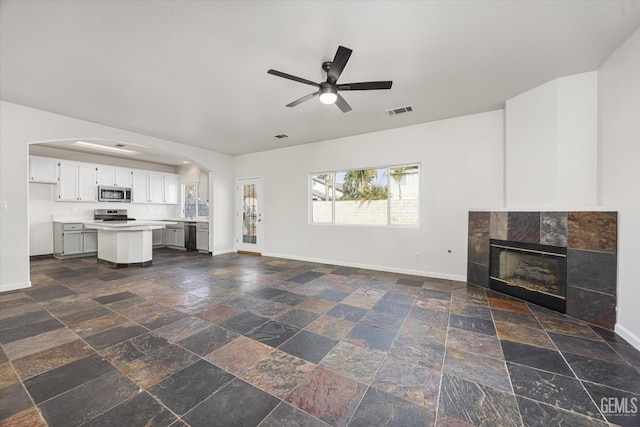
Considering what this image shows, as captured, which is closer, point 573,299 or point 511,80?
point 573,299

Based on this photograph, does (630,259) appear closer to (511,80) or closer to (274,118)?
(511,80)

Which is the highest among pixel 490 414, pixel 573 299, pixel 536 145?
pixel 536 145

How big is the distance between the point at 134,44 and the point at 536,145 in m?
4.87

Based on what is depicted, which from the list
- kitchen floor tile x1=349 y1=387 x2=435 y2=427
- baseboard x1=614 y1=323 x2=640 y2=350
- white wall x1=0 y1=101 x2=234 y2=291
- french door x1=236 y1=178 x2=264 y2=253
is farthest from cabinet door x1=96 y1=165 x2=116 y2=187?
baseboard x1=614 y1=323 x2=640 y2=350

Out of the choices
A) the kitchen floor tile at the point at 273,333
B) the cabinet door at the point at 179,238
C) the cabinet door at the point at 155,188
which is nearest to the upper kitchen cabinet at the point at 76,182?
the cabinet door at the point at 155,188

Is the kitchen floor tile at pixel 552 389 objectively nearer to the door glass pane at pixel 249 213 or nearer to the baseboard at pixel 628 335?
the baseboard at pixel 628 335

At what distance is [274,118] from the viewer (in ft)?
14.2

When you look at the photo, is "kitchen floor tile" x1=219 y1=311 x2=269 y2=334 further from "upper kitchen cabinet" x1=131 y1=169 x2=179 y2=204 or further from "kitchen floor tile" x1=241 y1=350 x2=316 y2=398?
"upper kitchen cabinet" x1=131 y1=169 x2=179 y2=204

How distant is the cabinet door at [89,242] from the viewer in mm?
6363

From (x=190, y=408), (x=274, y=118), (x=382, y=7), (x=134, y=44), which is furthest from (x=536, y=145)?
(x=134, y=44)

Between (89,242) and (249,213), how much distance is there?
405cm

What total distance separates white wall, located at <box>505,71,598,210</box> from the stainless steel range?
9.25m

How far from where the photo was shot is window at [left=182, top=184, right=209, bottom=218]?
810 cm

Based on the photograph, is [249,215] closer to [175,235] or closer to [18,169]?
[175,235]
